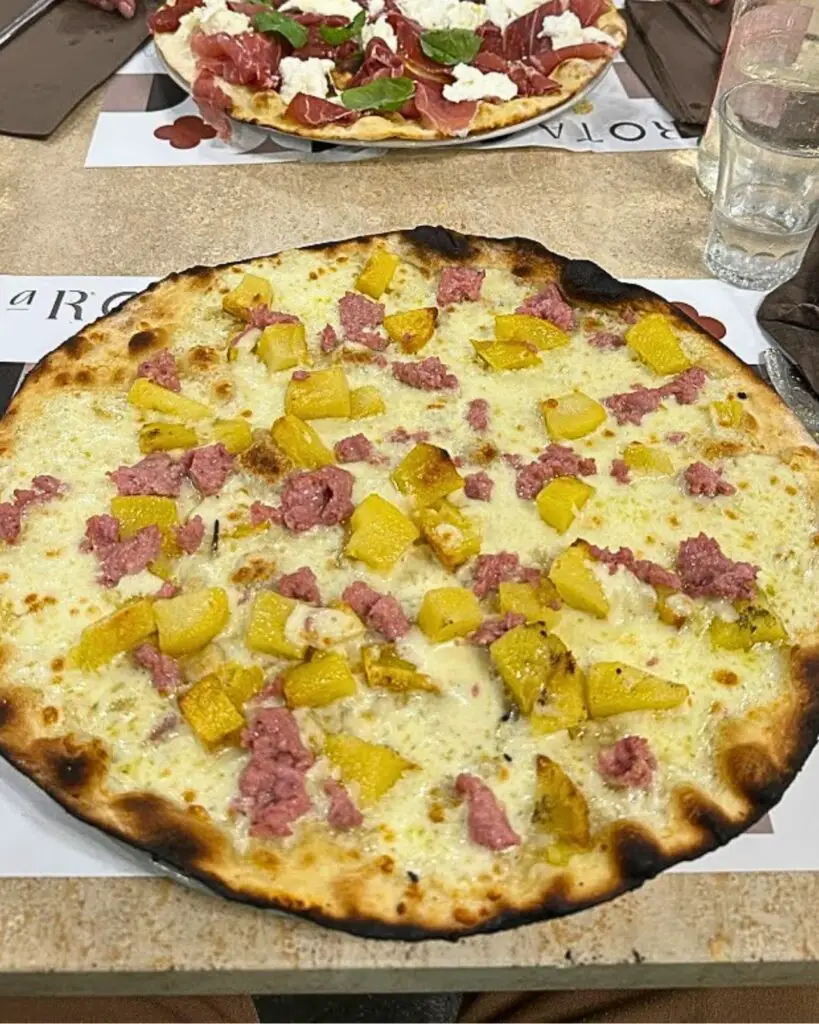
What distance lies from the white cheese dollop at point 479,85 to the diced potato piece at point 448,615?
1.57m

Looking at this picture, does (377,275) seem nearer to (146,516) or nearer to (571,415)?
(571,415)

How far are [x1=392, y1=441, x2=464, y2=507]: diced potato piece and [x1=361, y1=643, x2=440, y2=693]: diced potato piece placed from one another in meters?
0.31

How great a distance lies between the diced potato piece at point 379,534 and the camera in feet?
5.38

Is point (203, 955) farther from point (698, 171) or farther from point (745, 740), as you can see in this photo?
point (698, 171)

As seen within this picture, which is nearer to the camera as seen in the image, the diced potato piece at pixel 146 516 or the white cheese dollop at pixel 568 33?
the diced potato piece at pixel 146 516

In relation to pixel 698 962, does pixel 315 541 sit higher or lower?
higher

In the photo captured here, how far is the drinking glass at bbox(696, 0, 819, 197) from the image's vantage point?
2.44 metres

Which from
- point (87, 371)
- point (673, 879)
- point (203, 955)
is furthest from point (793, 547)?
point (87, 371)

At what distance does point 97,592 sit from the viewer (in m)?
1.61

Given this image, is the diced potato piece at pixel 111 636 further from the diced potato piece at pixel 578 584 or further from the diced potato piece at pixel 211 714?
the diced potato piece at pixel 578 584

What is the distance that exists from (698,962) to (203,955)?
0.64 m

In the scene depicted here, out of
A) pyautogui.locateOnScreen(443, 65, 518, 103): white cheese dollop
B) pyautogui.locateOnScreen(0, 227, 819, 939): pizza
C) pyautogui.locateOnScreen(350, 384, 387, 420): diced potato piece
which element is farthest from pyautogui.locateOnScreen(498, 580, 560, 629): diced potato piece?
pyautogui.locateOnScreen(443, 65, 518, 103): white cheese dollop

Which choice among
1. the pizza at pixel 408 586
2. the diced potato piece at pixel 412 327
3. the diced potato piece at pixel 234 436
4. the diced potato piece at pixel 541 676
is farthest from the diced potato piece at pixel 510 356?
the diced potato piece at pixel 541 676

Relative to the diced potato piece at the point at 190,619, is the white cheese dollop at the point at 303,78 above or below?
above
